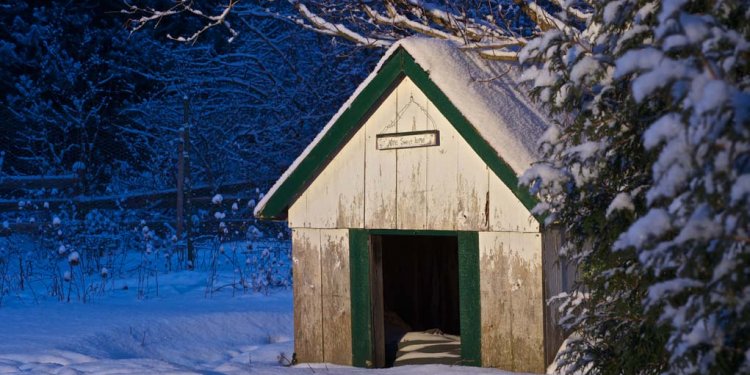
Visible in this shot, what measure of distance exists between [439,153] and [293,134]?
11.1m

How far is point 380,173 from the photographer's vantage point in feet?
20.8

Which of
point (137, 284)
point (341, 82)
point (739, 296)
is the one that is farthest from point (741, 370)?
point (341, 82)

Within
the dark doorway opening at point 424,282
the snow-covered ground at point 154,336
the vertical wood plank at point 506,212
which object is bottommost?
the snow-covered ground at point 154,336

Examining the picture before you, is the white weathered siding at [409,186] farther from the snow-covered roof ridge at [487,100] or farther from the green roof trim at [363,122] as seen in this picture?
the snow-covered roof ridge at [487,100]

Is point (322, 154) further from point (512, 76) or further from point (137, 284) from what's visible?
point (137, 284)

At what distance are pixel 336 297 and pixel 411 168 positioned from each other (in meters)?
1.18

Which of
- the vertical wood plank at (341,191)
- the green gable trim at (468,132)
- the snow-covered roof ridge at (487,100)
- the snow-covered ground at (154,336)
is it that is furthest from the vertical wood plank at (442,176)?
the snow-covered ground at (154,336)

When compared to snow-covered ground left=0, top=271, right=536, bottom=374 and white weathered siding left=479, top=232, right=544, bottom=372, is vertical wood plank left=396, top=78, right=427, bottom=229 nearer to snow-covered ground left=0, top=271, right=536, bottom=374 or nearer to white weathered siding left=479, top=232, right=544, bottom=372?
white weathered siding left=479, top=232, right=544, bottom=372

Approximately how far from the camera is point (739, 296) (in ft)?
9.27

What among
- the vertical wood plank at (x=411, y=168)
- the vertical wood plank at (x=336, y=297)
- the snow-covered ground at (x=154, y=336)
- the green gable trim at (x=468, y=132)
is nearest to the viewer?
the green gable trim at (x=468, y=132)

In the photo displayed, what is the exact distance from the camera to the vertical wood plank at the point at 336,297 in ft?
21.7

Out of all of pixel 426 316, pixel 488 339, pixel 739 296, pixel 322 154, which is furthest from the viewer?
pixel 426 316

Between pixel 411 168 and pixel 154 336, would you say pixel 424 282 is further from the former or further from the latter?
pixel 411 168

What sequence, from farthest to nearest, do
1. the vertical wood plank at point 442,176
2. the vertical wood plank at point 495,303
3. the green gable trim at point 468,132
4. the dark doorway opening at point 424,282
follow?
the dark doorway opening at point 424,282, the vertical wood plank at point 442,176, the vertical wood plank at point 495,303, the green gable trim at point 468,132
